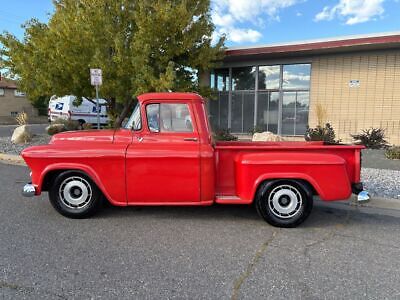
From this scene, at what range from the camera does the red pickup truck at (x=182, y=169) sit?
165 inches

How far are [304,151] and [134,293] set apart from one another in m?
2.94

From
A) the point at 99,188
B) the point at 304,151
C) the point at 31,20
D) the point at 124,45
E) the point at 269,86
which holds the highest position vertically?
the point at 31,20

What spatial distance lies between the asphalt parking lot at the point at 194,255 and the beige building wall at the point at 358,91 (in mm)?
8790

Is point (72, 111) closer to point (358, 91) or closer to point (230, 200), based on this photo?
point (358, 91)

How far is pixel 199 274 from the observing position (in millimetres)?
3047

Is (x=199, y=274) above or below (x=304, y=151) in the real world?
below

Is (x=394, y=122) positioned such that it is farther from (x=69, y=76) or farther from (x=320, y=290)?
(x=69, y=76)

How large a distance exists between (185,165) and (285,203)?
4.89 feet

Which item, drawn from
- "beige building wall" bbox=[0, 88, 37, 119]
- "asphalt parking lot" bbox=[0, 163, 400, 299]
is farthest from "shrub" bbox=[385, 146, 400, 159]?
"beige building wall" bbox=[0, 88, 37, 119]

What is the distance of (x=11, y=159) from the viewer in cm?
972

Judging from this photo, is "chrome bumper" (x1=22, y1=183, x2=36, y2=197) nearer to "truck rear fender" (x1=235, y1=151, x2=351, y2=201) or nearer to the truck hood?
the truck hood

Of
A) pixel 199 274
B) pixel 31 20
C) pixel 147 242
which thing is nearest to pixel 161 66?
pixel 31 20

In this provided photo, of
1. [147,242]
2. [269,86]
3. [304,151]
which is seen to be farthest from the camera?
[269,86]

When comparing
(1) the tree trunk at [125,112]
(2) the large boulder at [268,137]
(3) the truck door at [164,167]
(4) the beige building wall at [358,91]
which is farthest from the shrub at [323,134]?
(3) the truck door at [164,167]
